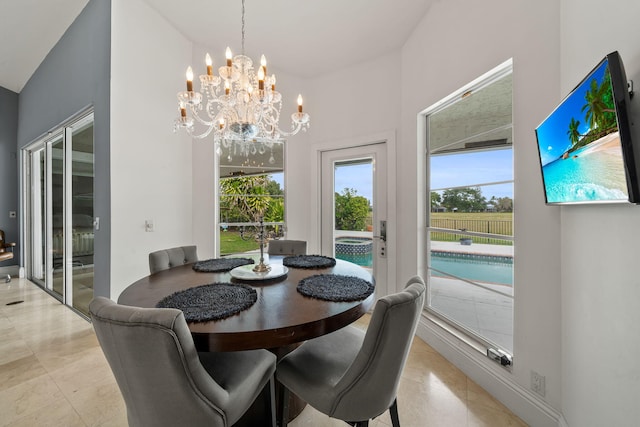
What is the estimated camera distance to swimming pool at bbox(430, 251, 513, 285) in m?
2.00

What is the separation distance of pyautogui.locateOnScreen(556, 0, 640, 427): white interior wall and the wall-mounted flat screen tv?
0.09 metres

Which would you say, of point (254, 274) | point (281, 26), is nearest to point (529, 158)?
point (254, 274)

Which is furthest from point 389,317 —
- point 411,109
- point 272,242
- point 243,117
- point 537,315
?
point 411,109

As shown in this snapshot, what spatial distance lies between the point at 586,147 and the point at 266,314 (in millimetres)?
1417

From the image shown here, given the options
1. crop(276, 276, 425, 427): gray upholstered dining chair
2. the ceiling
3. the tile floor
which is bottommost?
the tile floor

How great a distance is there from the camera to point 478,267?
2.27 m

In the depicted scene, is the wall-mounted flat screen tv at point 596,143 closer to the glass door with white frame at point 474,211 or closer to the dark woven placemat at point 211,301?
the glass door with white frame at point 474,211

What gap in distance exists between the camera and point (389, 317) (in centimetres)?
103

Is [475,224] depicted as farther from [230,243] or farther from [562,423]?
[230,243]

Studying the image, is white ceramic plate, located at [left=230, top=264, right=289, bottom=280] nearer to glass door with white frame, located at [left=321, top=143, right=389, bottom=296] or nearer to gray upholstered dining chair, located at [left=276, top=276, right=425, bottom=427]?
gray upholstered dining chair, located at [left=276, top=276, right=425, bottom=427]

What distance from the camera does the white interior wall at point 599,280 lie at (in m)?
0.96

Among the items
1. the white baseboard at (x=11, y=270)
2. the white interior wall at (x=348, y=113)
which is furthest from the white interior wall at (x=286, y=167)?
the white baseboard at (x=11, y=270)

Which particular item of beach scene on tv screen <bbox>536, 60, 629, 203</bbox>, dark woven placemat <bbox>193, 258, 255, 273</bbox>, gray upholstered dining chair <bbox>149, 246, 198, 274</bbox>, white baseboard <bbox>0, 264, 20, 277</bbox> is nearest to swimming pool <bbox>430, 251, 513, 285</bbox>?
beach scene on tv screen <bbox>536, 60, 629, 203</bbox>

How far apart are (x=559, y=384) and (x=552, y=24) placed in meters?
1.95
